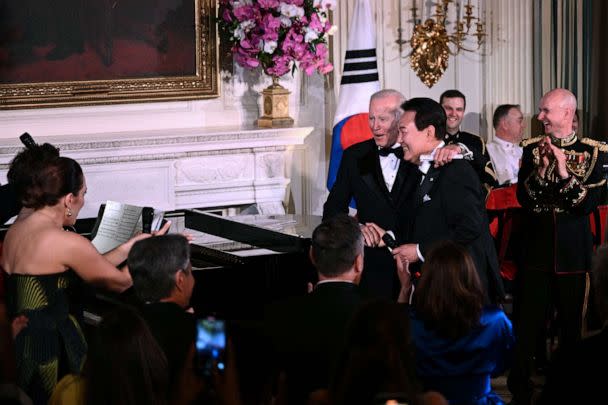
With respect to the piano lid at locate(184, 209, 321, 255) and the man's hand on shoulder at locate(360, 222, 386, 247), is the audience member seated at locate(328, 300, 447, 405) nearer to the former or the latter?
the man's hand on shoulder at locate(360, 222, 386, 247)

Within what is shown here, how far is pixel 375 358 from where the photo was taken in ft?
9.59

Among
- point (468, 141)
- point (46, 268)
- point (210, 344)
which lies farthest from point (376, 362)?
point (468, 141)

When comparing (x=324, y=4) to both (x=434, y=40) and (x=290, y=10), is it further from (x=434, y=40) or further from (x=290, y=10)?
(x=434, y=40)

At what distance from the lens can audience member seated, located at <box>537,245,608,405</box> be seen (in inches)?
121

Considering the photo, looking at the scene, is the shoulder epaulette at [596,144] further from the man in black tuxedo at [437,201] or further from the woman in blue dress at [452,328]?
the woman in blue dress at [452,328]

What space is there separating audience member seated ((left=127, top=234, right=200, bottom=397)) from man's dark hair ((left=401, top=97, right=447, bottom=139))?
1644 mm

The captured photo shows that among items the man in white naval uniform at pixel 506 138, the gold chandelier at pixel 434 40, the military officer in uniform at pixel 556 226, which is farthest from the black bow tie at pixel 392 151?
the gold chandelier at pixel 434 40

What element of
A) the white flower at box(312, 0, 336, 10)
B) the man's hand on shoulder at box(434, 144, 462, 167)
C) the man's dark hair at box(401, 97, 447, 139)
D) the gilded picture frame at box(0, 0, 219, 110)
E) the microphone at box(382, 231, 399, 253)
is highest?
the white flower at box(312, 0, 336, 10)

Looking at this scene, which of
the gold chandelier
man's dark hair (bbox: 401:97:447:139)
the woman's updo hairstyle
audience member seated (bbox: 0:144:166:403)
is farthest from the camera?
the gold chandelier

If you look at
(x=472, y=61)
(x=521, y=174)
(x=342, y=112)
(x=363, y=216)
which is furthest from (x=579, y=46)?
(x=363, y=216)

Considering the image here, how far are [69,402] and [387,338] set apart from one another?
0.99 m

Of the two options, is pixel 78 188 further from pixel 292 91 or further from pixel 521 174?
pixel 292 91

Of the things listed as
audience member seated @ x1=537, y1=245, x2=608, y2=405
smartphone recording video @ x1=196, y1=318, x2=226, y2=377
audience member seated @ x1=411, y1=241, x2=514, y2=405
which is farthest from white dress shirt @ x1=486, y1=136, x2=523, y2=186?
smartphone recording video @ x1=196, y1=318, x2=226, y2=377

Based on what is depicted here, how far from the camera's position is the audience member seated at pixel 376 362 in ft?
9.50
